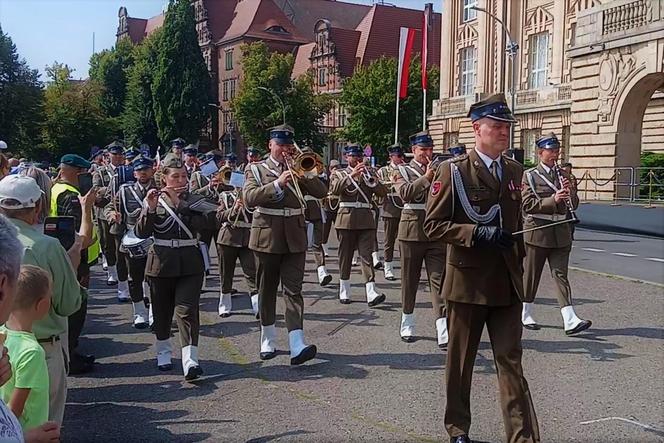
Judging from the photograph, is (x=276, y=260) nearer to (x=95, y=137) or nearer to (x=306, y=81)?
(x=306, y=81)

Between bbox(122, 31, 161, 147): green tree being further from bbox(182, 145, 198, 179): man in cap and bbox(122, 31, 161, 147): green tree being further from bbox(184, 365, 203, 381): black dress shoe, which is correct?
bbox(184, 365, 203, 381): black dress shoe

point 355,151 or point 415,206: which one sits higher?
point 355,151

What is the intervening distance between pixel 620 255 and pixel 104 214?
10.6m

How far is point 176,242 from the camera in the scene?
6746 millimetres

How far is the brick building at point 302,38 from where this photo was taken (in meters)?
73.5

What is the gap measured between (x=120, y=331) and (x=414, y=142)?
13.3 ft

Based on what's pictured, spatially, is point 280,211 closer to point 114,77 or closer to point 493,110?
point 493,110

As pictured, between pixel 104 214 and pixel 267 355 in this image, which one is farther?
pixel 104 214

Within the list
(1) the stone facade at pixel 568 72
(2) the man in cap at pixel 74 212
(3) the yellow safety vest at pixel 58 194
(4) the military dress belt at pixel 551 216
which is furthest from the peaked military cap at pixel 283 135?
(1) the stone facade at pixel 568 72

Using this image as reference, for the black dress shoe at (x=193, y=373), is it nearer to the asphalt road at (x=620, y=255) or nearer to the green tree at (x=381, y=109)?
the asphalt road at (x=620, y=255)

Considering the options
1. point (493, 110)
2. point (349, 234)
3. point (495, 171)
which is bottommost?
point (349, 234)

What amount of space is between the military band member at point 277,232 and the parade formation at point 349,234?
0.01 meters

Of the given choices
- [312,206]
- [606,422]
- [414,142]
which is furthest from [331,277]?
[606,422]

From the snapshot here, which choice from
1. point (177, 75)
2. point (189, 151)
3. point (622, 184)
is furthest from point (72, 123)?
point (189, 151)
